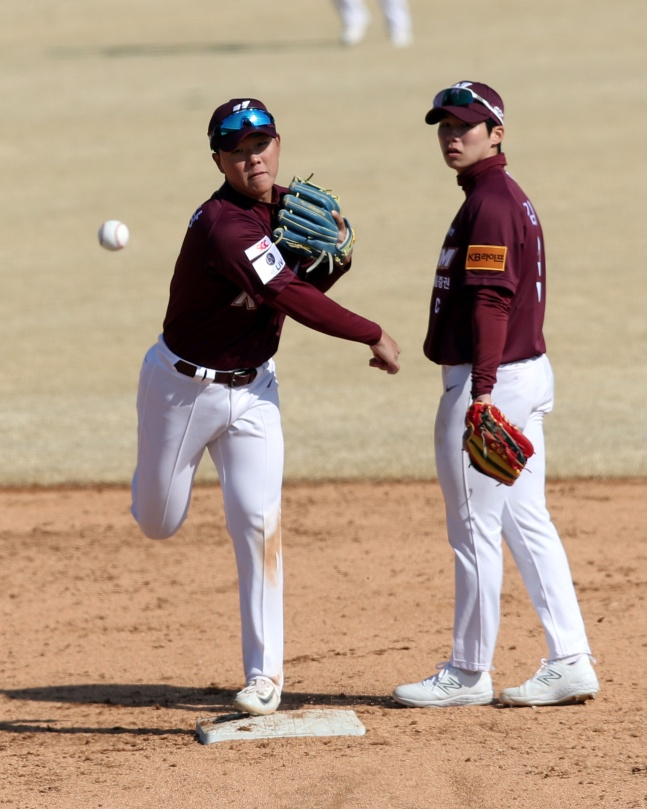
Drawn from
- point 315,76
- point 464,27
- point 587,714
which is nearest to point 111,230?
point 587,714

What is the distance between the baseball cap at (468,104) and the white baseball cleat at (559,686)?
1984 millimetres

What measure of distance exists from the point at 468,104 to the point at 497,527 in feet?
4.91

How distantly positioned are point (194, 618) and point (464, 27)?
848 inches

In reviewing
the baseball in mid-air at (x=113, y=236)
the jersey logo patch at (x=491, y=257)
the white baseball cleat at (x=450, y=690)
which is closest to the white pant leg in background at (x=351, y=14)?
the baseball in mid-air at (x=113, y=236)

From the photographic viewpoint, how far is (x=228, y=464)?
448cm

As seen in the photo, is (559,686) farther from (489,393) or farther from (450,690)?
(489,393)

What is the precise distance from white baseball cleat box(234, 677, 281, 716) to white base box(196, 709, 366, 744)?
0.05 m

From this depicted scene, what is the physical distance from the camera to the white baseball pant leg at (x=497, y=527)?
453cm

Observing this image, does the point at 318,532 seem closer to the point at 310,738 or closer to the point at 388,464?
the point at 388,464

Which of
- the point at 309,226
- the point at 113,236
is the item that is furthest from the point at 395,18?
the point at 309,226

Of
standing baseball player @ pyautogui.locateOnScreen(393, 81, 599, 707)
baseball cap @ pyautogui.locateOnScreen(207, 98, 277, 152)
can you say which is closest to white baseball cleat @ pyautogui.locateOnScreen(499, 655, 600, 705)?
standing baseball player @ pyautogui.locateOnScreen(393, 81, 599, 707)

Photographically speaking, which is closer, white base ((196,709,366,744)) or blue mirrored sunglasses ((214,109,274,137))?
blue mirrored sunglasses ((214,109,274,137))

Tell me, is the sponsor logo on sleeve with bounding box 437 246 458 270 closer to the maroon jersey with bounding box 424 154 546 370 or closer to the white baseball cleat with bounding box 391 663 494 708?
the maroon jersey with bounding box 424 154 546 370

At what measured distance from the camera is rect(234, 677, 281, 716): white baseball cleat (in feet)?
14.5
